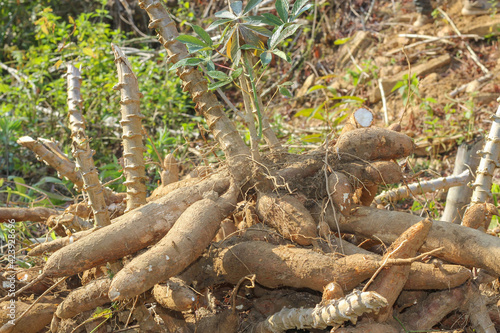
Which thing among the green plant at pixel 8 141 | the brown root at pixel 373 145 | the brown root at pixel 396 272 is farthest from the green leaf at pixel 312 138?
the green plant at pixel 8 141

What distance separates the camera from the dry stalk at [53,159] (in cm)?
194

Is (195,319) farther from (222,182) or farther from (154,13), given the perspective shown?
(154,13)

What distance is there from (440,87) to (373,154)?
2.22 meters

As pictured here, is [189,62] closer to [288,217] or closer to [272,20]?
[272,20]

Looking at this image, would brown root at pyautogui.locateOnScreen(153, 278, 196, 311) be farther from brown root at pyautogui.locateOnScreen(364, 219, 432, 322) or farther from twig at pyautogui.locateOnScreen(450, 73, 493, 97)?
twig at pyautogui.locateOnScreen(450, 73, 493, 97)

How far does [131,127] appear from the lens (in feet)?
6.36

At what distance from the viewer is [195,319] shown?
1.76 meters

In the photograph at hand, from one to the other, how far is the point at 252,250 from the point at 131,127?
744 mm

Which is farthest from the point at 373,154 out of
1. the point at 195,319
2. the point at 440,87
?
the point at 440,87

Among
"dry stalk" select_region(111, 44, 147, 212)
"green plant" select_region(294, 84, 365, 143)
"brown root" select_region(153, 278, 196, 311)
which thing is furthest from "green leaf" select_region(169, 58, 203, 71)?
"green plant" select_region(294, 84, 365, 143)

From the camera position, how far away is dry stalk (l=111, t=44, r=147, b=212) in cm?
192

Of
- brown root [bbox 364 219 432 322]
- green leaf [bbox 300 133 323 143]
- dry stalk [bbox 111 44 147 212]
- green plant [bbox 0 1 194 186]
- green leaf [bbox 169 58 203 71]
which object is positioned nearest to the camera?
brown root [bbox 364 219 432 322]

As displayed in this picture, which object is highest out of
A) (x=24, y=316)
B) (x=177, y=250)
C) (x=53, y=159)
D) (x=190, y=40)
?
(x=190, y=40)

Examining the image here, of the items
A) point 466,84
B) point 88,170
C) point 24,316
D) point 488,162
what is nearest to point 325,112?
point 466,84
